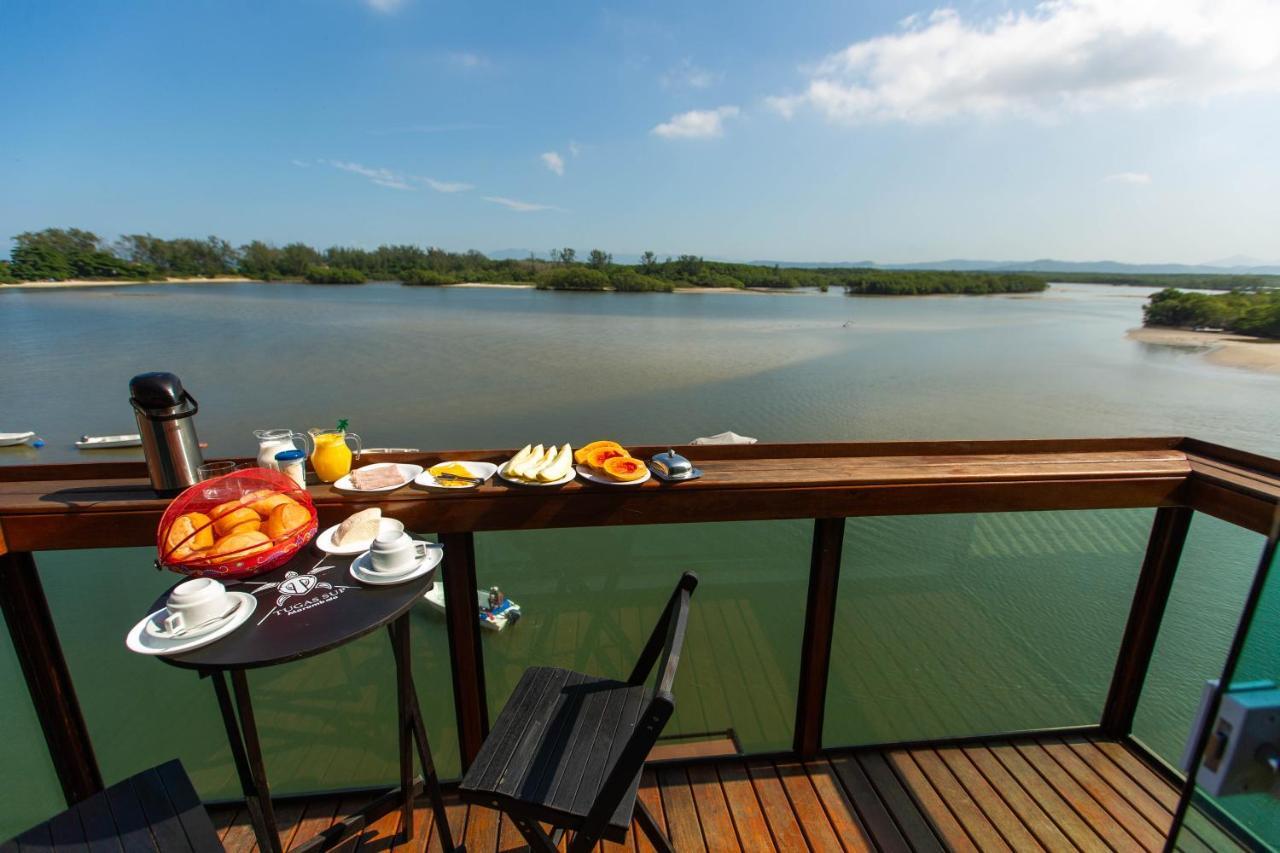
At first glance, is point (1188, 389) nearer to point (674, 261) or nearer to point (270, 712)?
point (270, 712)

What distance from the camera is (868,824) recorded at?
4.88 feet

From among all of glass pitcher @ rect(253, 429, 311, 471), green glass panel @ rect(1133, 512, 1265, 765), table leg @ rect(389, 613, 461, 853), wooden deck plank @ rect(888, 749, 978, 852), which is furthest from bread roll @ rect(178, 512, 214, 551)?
green glass panel @ rect(1133, 512, 1265, 765)

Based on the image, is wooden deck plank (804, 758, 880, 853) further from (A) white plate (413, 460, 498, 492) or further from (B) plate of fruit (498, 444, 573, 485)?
(A) white plate (413, 460, 498, 492)

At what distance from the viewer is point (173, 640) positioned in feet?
2.95

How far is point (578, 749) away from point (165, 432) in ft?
3.80

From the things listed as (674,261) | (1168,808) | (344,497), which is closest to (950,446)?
(1168,808)

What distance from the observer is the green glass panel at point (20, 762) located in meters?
1.33

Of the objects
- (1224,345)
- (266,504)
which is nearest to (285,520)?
(266,504)

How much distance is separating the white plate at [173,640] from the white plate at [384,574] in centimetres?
18

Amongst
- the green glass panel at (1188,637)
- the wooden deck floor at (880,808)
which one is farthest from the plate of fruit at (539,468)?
the green glass panel at (1188,637)

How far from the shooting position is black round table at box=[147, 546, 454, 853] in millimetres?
888

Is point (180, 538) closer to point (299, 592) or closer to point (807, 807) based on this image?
point (299, 592)

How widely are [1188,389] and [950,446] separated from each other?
27145mm

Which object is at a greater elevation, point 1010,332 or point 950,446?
point 950,446
